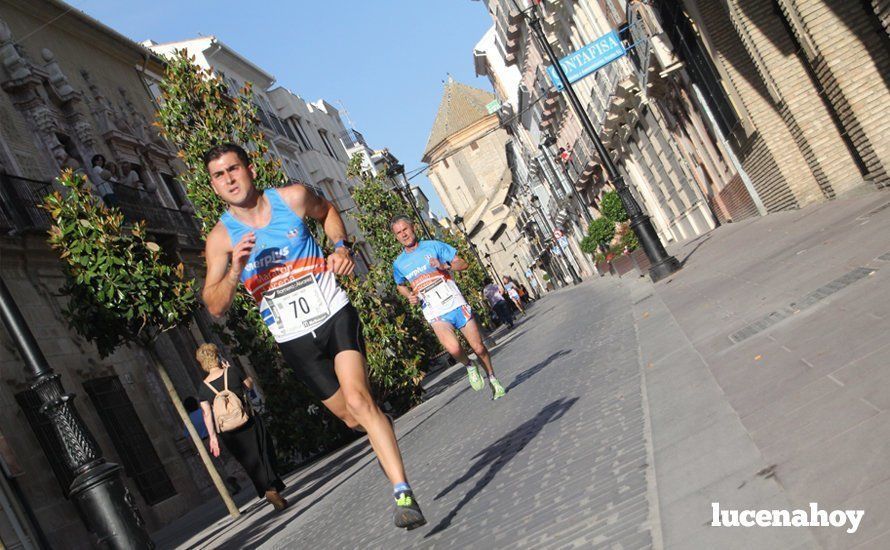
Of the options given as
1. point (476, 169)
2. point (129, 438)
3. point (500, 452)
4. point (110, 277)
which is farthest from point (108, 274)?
point (476, 169)

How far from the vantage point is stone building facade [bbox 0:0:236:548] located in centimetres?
1638

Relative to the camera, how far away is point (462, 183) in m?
120

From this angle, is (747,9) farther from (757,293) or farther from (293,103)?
(293,103)

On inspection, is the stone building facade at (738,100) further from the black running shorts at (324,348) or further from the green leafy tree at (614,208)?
the black running shorts at (324,348)

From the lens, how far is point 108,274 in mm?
13094

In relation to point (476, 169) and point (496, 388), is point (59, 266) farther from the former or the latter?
point (476, 169)

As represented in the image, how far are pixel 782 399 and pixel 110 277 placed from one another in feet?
31.7

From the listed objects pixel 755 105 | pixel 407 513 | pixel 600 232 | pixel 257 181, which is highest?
pixel 257 181

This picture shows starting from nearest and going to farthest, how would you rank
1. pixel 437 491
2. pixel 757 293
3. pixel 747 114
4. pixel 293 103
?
pixel 437 491
pixel 757 293
pixel 747 114
pixel 293 103

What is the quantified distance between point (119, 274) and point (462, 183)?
10760 cm

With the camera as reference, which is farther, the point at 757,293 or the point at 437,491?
the point at 757,293

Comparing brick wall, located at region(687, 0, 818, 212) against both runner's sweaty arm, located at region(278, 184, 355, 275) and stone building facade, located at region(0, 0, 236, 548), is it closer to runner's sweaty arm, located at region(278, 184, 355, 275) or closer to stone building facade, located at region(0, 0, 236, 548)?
stone building facade, located at region(0, 0, 236, 548)

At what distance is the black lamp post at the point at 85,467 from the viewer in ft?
23.4

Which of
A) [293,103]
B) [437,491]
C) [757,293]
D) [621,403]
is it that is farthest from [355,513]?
[293,103]
